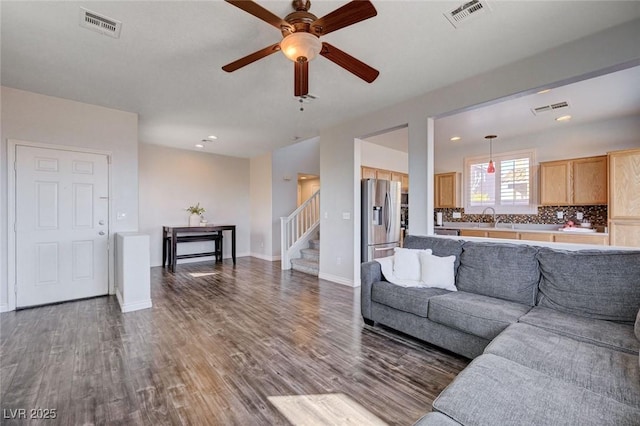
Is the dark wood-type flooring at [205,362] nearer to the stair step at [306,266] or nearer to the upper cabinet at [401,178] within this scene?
the stair step at [306,266]

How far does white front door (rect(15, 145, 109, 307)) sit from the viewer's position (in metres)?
3.60

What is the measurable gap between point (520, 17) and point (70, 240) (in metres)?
5.63

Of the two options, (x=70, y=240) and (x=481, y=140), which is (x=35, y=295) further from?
(x=481, y=140)

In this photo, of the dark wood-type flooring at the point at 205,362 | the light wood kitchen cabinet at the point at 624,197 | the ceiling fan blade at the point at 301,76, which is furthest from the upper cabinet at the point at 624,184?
the ceiling fan blade at the point at 301,76

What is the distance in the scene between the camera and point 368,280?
3037mm

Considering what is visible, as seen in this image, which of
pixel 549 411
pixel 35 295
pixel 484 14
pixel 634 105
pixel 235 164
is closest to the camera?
pixel 549 411

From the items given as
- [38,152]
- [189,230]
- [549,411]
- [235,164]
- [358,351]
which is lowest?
[358,351]

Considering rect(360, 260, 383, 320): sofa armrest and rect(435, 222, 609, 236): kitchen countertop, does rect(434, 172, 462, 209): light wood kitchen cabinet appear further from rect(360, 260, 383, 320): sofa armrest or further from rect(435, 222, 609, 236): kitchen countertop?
rect(360, 260, 383, 320): sofa armrest

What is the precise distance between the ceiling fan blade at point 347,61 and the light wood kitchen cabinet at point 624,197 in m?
4.49

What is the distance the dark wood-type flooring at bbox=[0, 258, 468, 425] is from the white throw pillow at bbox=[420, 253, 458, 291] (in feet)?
2.01

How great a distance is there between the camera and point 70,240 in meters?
3.87

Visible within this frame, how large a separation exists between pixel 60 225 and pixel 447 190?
283 inches

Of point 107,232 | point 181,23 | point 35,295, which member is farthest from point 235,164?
point 181,23

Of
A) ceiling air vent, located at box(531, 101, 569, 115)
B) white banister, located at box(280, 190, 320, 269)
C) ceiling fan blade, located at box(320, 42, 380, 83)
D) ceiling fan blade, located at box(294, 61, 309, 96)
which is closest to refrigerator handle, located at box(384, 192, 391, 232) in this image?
white banister, located at box(280, 190, 320, 269)
